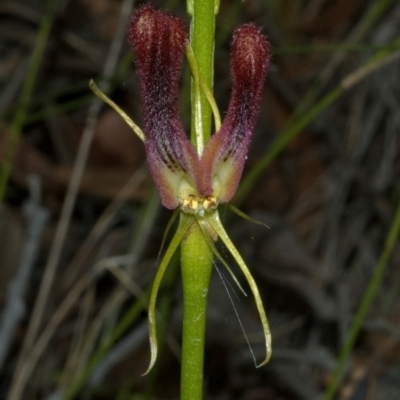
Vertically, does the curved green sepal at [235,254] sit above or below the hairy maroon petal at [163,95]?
below

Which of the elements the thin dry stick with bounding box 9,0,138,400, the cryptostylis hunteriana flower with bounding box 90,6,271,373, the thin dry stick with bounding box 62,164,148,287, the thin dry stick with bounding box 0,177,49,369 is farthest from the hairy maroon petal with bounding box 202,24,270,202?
the thin dry stick with bounding box 62,164,148,287

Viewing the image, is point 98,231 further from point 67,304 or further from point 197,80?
point 197,80

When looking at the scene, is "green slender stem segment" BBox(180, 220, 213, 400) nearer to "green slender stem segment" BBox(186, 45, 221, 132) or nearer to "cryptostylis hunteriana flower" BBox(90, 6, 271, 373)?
"cryptostylis hunteriana flower" BBox(90, 6, 271, 373)

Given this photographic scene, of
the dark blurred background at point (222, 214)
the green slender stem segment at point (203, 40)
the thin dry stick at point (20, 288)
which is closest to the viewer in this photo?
the green slender stem segment at point (203, 40)

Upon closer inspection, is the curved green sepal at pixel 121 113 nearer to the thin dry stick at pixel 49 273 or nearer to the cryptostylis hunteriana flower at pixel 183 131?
the cryptostylis hunteriana flower at pixel 183 131

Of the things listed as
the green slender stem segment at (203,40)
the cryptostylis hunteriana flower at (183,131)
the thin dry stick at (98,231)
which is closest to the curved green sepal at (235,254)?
the cryptostylis hunteriana flower at (183,131)

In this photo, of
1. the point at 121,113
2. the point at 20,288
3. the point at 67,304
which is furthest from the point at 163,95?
the point at 67,304

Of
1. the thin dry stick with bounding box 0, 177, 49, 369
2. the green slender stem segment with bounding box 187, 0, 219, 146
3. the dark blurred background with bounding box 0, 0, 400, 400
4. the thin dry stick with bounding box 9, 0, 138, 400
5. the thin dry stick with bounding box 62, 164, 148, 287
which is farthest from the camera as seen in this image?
the thin dry stick with bounding box 62, 164, 148, 287
